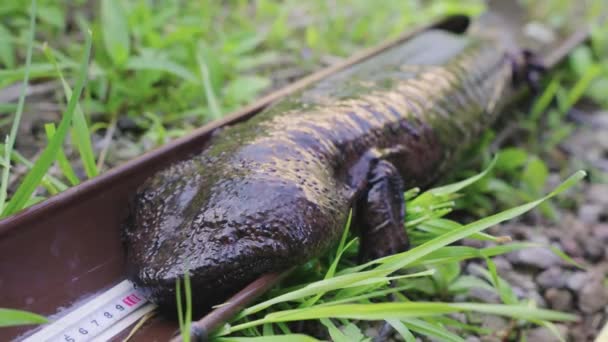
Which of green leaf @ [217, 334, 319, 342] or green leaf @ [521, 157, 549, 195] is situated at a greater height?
green leaf @ [217, 334, 319, 342]

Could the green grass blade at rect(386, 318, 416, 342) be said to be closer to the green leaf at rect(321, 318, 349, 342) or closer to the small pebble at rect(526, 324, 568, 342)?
the green leaf at rect(321, 318, 349, 342)

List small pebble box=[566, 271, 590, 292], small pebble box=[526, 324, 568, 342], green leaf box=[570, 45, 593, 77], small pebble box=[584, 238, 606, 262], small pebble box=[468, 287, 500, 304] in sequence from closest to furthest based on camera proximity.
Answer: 1. small pebble box=[526, 324, 568, 342]
2. small pebble box=[468, 287, 500, 304]
3. small pebble box=[566, 271, 590, 292]
4. small pebble box=[584, 238, 606, 262]
5. green leaf box=[570, 45, 593, 77]

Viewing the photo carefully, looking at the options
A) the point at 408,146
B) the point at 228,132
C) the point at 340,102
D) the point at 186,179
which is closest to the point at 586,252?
the point at 408,146

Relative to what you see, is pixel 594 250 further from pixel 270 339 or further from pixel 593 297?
pixel 270 339

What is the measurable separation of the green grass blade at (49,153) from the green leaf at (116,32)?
3.18 feet

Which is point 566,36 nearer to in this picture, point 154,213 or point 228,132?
point 228,132

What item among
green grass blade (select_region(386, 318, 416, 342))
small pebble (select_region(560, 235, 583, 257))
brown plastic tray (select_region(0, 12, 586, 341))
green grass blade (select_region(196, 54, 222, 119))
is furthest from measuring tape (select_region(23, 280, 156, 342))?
small pebble (select_region(560, 235, 583, 257))

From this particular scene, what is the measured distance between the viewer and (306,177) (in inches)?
75.7

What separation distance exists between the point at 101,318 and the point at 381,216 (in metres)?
0.98

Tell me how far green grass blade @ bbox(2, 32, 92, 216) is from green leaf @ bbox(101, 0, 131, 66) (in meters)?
0.97

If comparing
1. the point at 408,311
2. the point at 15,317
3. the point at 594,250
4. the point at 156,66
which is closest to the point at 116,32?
the point at 156,66

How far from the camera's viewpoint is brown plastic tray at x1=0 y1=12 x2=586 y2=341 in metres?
1.74

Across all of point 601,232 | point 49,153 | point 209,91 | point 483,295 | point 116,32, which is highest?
point 116,32

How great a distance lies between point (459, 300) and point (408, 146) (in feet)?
2.10
